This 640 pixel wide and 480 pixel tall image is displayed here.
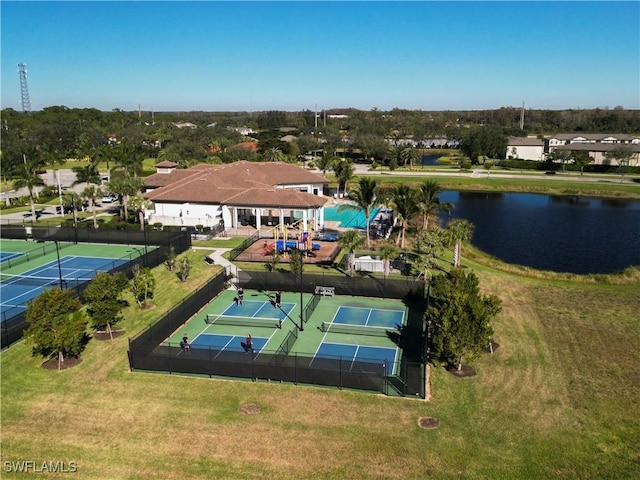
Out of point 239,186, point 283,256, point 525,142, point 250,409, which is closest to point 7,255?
point 283,256

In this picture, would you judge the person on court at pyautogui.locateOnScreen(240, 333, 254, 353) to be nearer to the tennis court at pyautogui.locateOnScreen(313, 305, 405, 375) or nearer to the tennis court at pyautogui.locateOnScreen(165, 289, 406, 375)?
the tennis court at pyautogui.locateOnScreen(165, 289, 406, 375)

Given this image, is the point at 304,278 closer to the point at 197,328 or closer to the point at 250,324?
the point at 250,324

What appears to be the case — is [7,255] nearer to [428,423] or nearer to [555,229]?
[428,423]

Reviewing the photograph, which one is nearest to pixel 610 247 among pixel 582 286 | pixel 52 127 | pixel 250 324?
pixel 582 286

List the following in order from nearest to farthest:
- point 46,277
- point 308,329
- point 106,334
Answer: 1. point 106,334
2. point 308,329
3. point 46,277

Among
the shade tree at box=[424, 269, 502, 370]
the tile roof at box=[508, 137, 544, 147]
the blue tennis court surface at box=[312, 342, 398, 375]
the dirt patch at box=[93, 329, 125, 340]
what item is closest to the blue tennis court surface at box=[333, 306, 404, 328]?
the blue tennis court surface at box=[312, 342, 398, 375]

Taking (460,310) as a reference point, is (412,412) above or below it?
→ below

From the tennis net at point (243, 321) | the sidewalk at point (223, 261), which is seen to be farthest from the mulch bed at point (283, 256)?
the tennis net at point (243, 321)

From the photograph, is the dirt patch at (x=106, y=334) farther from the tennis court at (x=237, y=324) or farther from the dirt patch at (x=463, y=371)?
the dirt patch at (x=463, y=371)
